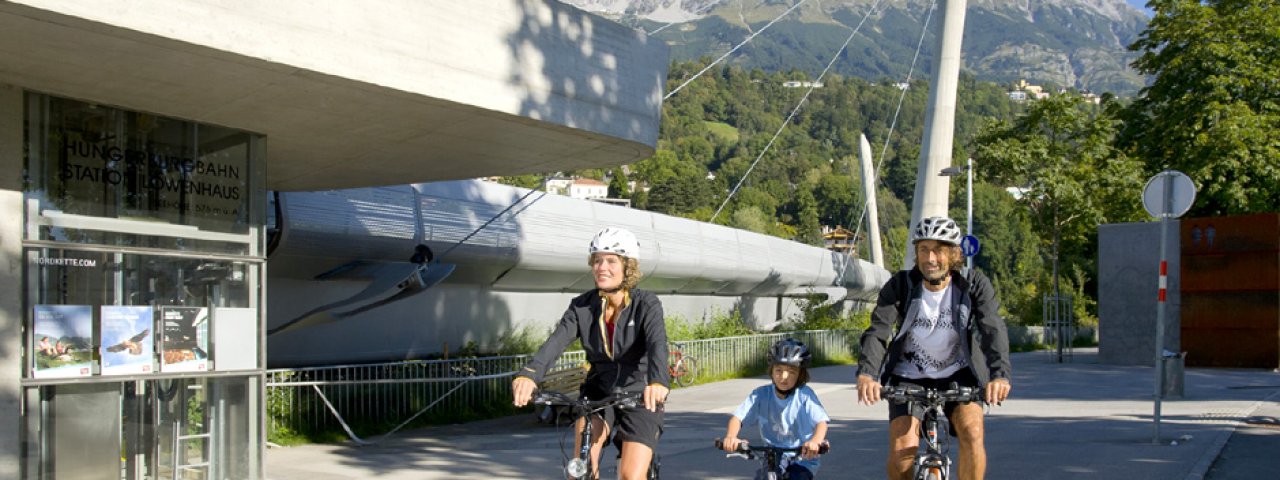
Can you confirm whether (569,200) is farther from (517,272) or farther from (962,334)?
(962,334)

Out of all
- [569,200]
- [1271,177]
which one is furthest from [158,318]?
[1271,177]

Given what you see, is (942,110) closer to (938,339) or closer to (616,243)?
(938,339)

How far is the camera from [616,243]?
5.74 metres

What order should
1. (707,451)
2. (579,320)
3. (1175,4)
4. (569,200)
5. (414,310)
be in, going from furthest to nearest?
1. (1175,4)
2. (569,200)
3. (414,310)
4. (707,451)
5. (579,320)

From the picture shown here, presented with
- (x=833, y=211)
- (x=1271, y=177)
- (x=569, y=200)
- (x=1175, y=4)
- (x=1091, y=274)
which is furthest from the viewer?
(x=833, y=211)

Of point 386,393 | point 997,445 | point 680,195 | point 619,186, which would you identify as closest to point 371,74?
point 997,445

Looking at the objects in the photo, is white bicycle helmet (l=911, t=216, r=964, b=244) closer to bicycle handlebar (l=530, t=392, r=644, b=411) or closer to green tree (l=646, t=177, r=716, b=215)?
bicycle handlebar (l=530, t=392, r=644, b=411)

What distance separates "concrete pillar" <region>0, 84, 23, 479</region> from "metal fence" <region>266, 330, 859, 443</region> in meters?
5.58

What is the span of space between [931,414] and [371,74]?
4.41m

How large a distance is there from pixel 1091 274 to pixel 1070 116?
2411 cm

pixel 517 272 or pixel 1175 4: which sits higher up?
pixel 1175 4

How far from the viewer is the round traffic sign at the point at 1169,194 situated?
11625mm

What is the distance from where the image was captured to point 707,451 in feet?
38.1

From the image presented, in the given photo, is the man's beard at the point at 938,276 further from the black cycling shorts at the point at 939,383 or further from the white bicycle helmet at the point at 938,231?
the black cycling shorts at the point at 939,383
